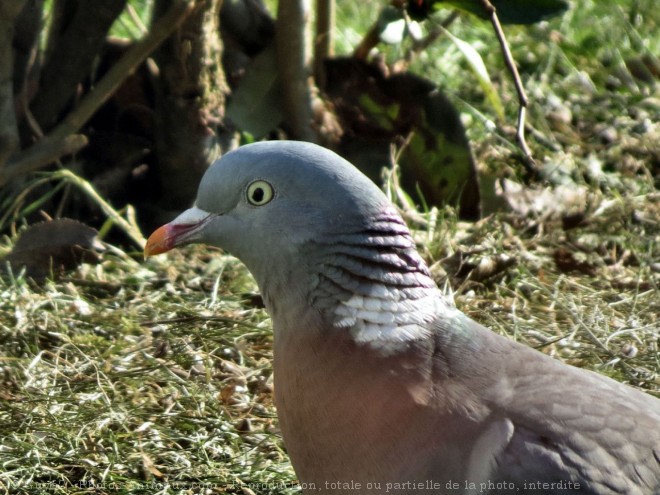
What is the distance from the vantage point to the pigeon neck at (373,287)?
100 inches

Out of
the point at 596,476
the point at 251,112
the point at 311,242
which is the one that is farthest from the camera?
the point at 251,112

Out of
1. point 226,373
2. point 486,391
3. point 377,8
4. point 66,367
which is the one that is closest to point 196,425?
point 226,373

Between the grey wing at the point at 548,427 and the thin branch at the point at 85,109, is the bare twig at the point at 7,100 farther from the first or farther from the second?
the grey wing at the point at 548,427

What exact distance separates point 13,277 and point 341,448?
2.30 m

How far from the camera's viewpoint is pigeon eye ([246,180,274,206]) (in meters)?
2.66

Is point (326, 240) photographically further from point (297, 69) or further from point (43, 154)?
point (297, 69)

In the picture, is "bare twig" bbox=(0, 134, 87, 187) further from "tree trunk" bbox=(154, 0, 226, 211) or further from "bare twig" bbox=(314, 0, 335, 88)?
"bare twig" bbox=(314, 0, 335, 88)

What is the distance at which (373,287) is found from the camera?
259 cm

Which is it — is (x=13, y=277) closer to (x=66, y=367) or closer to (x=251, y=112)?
(x=66, y=367)

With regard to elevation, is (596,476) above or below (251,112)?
below

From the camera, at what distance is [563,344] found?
3.98m

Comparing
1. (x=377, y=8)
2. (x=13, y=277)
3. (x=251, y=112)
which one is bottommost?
(x=13, y=277)

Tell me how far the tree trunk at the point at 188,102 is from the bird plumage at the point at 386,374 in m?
2.08

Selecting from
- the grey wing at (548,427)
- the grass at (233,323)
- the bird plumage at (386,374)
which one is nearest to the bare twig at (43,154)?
the grass at (233,323)
